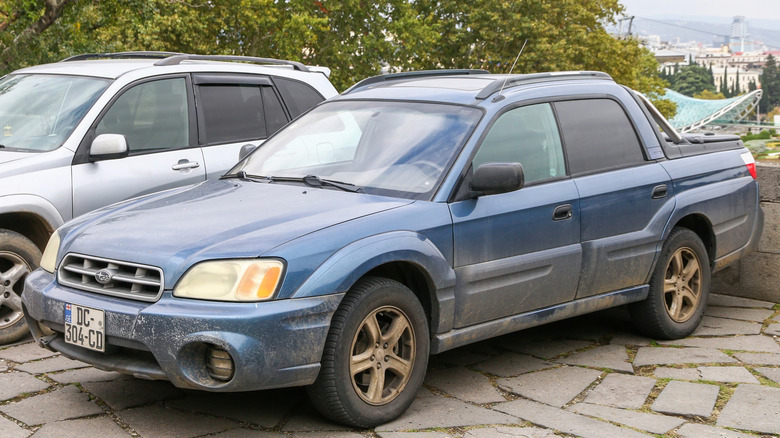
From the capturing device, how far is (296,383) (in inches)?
161

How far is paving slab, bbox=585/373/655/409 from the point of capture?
16.4ft

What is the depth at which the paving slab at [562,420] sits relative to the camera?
448 cm

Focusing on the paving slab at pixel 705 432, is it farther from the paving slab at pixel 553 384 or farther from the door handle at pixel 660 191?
the door handle at pixel 660 191

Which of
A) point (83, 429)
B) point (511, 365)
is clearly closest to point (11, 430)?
point (83, 429)

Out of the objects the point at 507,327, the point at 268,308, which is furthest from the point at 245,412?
the point at 507,327

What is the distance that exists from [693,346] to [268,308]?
3.43 m

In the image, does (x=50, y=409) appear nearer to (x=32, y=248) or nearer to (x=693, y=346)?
(x=32, y=248)

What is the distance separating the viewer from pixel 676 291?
20.8ft

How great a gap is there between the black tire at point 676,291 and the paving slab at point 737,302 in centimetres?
128

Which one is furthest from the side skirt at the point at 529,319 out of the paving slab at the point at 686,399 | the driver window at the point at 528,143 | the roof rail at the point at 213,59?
the roof rail at the point at 213,59

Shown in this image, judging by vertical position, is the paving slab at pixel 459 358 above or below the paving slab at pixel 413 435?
below

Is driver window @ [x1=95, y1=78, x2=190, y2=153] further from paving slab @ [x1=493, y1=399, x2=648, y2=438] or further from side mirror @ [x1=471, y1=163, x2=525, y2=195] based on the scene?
paving slab @ [x1=493, y1=399, x2=648, y2=438]

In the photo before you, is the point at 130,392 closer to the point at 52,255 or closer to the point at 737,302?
the point at 52,255

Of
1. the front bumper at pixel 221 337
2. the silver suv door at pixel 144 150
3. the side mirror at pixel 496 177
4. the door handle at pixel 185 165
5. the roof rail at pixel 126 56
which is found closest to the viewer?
the front bumper at pixel 221 337
